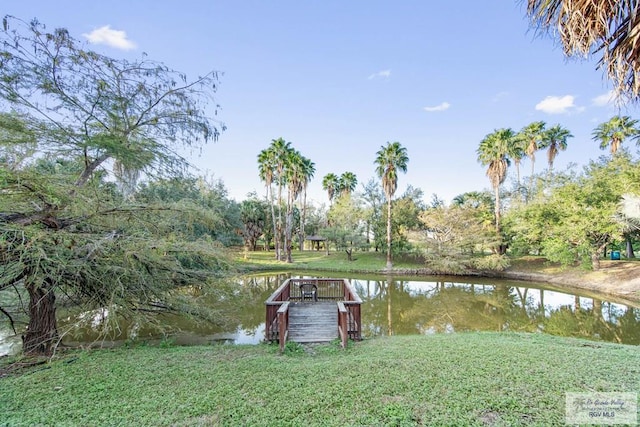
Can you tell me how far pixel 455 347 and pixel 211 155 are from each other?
608cm

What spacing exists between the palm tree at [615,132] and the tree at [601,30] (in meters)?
22.1

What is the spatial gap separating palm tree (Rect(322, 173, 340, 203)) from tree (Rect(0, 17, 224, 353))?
93.0ft

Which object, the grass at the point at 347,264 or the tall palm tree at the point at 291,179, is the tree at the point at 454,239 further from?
the tall palm tree at the point at 291,179

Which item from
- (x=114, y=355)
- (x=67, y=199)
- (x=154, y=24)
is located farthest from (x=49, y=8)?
(x=114, y=355)

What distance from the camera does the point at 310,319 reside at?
289 inches

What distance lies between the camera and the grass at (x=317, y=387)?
290 centimetres

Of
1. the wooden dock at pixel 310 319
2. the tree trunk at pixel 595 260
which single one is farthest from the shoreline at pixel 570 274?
the wooden dock at pixel 310 319

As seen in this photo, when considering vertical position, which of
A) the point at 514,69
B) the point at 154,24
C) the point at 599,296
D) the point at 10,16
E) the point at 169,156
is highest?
the point at 514,69

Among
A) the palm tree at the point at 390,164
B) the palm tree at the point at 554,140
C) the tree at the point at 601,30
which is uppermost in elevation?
the palm tree at the point at 554,140

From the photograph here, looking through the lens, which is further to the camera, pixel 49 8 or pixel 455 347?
pixel 455 347

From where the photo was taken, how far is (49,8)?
4398mm

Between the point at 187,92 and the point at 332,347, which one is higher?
the point at 187,92

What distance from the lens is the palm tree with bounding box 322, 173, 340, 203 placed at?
33.5 metres

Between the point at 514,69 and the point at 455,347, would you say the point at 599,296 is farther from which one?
the point at 455,347
